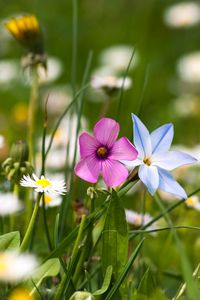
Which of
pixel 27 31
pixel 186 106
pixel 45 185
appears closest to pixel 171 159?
pixel 45 185

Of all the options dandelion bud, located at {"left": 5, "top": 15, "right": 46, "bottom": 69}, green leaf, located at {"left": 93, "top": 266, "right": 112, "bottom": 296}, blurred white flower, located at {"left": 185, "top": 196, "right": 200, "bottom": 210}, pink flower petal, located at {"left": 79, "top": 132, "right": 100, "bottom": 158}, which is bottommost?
green leaf, located at {"left": 93, "top": 266, "right": 112, "bottom": 296}

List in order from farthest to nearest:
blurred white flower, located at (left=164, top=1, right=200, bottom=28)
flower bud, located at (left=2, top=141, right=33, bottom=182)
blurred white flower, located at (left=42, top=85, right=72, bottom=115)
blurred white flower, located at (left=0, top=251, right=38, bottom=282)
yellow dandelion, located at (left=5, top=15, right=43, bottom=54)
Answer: blurred white flower, located at (left=164, top=1, right=200, bottom=28) < blurred white flower, located at (left=42, top=85, right=72, bottom=115) < yellow dandelion, located at (left=5, top=15, right=43, bottom=54) < flower bud, located at (left=2, top=141, right=33, bottom=182) < blurred white flower, located at (left=0, top=251, right=38, bottom=282)

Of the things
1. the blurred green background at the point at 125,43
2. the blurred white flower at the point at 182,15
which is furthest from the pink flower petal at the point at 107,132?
the blurred white flower at the point at 182,15

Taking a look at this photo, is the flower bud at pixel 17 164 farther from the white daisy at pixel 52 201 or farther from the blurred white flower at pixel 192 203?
the blurred white flower at pixel 192 203

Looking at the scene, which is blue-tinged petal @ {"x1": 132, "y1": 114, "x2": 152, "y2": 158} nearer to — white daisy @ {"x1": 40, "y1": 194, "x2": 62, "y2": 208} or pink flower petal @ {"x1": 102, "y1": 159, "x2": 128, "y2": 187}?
pink flower petal @ {"x1": 102, "y1": 159, "x2": 128, "y2": 187}

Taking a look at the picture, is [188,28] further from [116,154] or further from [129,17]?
[116,154]

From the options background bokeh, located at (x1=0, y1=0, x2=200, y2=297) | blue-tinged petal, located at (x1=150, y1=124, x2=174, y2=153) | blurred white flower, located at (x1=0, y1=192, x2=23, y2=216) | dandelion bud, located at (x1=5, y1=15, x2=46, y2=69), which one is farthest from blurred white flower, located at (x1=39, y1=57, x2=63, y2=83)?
blue-tinged petal, located at (x1=150, y1=124, x2=174, y2=153)
